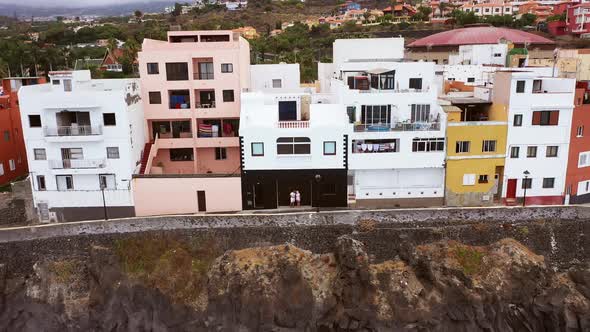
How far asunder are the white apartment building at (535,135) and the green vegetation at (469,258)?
19.6ft

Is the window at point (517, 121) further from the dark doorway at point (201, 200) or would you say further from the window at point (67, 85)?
the window at point (67, 85)

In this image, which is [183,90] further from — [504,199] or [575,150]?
[575,150]

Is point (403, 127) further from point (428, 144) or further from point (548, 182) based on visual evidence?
point (548, 182)

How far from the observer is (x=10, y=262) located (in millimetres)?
31141

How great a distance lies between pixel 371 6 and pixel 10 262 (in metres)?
156

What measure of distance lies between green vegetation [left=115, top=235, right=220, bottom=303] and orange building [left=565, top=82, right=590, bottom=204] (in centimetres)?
2535

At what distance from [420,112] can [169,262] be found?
19960 millimetres

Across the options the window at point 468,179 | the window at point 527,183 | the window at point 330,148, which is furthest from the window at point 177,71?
the window at point 527,183

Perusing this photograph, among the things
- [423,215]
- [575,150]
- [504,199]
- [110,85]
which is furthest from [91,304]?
[575,150]

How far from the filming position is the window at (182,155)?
39.4 meters

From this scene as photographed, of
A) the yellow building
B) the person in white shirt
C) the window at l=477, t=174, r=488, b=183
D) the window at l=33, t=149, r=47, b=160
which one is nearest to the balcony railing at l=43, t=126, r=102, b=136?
the window at l=33, t=149, r=47, b=160

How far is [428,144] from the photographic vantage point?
33.5 m

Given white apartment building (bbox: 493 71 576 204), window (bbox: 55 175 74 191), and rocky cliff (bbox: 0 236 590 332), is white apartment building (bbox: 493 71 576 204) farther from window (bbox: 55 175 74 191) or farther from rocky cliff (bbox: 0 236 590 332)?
window (bbox: 55 175 74 191)

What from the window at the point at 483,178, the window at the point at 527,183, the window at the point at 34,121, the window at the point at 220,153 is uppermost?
the window at the point at 34,121
